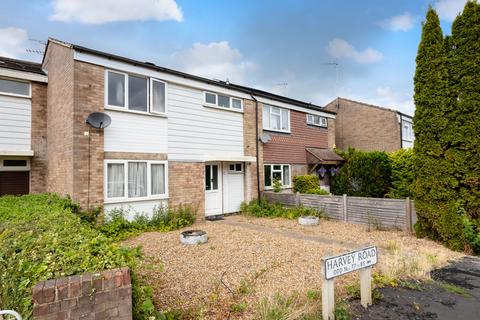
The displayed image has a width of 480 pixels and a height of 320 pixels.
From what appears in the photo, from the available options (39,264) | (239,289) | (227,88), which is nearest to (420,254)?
(239,289)

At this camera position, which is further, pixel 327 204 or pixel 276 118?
pixel 276 118

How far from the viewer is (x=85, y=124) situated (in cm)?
853

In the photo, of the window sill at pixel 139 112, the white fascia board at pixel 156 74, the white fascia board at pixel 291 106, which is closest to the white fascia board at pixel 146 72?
the white fascia board at pixel 156 74

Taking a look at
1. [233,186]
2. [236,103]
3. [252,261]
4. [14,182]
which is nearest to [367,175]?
[233,186]

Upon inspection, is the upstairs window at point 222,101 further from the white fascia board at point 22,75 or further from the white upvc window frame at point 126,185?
the white fascia board at point 22,75

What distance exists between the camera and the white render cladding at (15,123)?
9461 millimetres

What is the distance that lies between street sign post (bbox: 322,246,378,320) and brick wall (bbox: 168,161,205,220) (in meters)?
7.74

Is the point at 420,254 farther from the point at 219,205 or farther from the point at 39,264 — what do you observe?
the point at 219,205

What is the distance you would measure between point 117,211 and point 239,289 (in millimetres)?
5959

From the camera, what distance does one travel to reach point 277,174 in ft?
48.7

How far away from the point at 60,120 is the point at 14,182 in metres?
3.10

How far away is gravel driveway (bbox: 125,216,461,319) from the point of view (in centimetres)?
440

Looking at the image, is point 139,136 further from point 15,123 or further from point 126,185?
point 15,123

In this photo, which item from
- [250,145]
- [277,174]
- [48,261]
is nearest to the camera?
[48,261]
